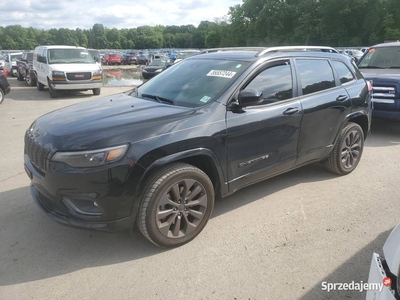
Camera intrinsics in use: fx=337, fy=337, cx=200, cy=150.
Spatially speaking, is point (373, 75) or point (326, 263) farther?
point (373, 75)

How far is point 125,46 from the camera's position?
131 meters

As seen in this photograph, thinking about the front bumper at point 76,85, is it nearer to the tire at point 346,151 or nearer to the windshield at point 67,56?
the windshield at point 67,56

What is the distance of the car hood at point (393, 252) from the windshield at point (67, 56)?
13733 mm

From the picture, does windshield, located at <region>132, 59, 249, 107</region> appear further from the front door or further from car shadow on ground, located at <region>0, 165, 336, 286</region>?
car shadow on ground, located at <region>0, 165, 336, 286</region>

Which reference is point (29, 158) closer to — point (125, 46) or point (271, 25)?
point (271, 25)

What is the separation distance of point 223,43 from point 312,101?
96571mm

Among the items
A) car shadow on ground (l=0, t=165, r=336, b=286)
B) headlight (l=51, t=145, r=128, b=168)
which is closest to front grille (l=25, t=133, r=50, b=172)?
headlight (l=51, t=145, r=128, b=168)

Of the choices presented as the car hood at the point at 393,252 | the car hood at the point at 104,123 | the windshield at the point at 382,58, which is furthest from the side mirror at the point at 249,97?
the windshield at the point at 382,58

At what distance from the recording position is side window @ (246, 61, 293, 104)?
3748 mm

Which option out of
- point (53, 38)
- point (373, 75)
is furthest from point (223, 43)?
point (373, 75)

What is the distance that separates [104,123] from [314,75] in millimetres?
2785

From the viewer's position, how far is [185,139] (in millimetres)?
3092

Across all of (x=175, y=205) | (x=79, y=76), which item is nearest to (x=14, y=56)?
(x=79, y=76)

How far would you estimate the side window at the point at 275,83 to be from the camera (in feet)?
12.3
